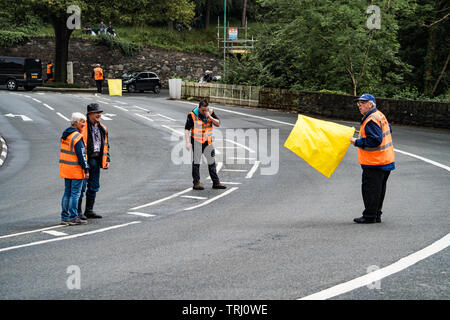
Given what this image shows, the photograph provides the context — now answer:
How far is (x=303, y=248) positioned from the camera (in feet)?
25.1

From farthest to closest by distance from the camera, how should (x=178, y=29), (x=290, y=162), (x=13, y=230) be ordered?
(x=178, y=29), (x=290, y=162), (x=13, y=230)

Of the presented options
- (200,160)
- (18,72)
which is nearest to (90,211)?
(200,160)

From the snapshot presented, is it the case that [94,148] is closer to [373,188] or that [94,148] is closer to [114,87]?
[373,188]

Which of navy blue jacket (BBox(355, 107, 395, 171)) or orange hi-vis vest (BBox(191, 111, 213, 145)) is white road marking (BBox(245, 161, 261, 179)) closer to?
orange hi-vis vest (BBox(191, 111, 213, 145))

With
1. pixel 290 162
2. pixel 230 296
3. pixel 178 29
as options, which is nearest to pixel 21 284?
pixel 230 296

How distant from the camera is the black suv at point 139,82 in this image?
162 feet

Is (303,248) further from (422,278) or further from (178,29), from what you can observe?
(178,29)

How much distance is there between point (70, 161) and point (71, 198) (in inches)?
24.5

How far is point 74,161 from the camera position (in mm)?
9562

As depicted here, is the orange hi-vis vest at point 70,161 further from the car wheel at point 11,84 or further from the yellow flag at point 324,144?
the car wheel at point 11,84

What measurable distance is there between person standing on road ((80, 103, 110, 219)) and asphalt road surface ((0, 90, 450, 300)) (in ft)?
1.62

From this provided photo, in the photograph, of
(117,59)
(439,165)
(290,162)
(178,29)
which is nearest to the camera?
(439,165)

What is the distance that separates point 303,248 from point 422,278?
177cm

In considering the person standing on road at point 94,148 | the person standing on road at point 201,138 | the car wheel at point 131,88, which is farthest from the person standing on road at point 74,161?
the car wheel at point 131,88
